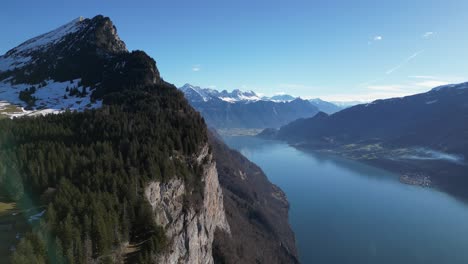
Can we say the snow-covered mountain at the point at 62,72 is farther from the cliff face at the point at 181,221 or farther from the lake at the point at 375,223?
the lake at the point at 375,223

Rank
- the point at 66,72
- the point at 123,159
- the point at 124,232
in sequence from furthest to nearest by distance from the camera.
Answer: the point at 66,72
the point at 123,159
the point at 124,232

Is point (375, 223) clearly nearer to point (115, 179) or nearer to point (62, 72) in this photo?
point (115, 179)

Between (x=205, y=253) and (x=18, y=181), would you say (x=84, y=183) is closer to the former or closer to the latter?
(x=18, y=181)

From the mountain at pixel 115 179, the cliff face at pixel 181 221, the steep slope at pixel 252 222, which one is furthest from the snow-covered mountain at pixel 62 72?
the steep slope at pixel 252 222

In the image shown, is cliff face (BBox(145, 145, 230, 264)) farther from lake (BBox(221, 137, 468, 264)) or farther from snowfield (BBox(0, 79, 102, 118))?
lake (BBox(221, 137, 468, 264))

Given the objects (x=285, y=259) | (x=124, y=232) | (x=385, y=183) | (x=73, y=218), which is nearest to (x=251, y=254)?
(x=285, y=259)
